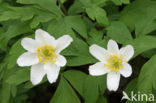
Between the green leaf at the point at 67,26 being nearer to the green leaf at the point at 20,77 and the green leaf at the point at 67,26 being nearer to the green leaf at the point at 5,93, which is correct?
the green leaf at the point at 20,77

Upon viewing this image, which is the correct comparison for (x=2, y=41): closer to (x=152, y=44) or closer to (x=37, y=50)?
(x=37, y=50)

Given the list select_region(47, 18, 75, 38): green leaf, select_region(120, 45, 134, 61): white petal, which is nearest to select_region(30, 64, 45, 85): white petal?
select_region(47, 18, 75, 38): green leaf

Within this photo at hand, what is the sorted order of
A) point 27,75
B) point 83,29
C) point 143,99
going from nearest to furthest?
point 143,99, point 27,75, point 83,29

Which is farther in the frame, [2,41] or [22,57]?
[2,41]

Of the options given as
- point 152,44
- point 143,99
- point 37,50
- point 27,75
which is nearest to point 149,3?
point 152,44

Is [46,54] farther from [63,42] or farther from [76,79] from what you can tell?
[76,79]

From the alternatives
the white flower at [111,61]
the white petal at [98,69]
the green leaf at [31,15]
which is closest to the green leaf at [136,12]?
the white flower at [111,61]
